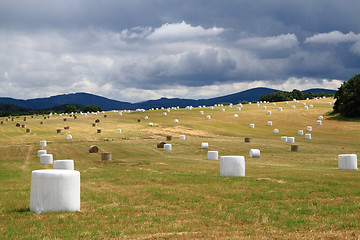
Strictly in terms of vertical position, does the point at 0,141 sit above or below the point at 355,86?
below

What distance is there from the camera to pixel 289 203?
15.9 metres

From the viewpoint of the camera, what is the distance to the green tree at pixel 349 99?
306 ft

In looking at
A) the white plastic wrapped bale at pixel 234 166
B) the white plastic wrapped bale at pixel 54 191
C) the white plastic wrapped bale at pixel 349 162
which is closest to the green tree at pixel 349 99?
the white plastic wrapped bale at pixel 349 162

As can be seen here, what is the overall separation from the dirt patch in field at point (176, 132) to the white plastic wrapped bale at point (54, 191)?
59.6 metres

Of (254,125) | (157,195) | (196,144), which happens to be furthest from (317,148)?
(157,195)

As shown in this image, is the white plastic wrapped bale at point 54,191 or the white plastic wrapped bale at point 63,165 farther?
the white plastic wrapped bale at point 63,165

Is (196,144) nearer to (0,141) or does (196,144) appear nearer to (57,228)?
(0,141)

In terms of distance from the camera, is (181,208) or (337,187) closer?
(181,208)

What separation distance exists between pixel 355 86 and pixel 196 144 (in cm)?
5380

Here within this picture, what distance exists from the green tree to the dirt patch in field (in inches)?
1473

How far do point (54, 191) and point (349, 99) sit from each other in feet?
299

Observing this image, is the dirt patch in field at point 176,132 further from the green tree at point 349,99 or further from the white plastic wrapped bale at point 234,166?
the white plastic wrapped bale at point 234,166

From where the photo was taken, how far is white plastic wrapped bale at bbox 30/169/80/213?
14.4 meters

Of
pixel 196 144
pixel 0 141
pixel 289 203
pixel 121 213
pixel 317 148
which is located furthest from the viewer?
pixel 0 141
